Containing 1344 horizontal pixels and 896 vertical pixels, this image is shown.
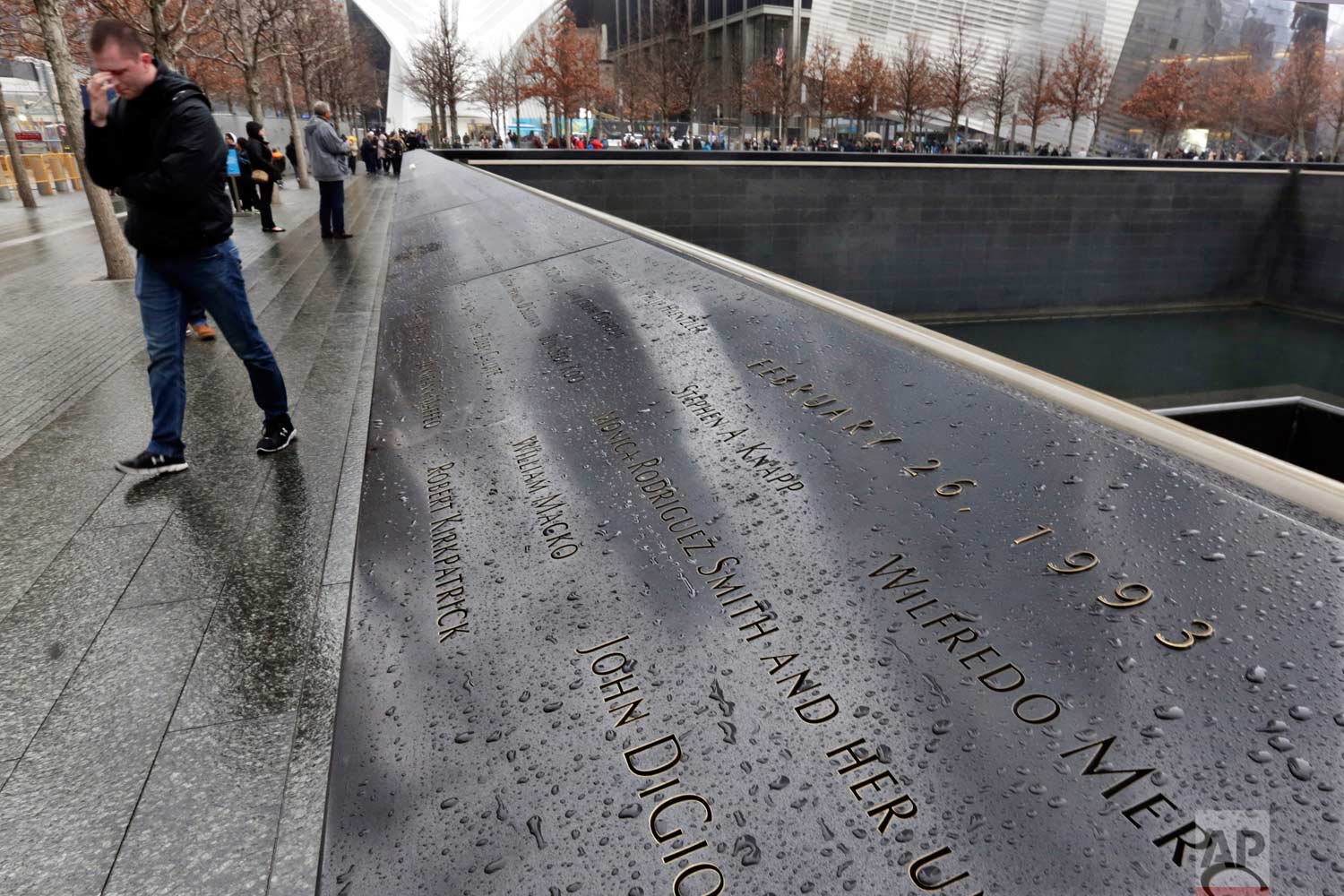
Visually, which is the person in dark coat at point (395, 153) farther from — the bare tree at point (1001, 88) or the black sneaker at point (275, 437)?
the black sneaker at point (275, 437)

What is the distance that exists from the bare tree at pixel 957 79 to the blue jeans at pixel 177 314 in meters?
40.2

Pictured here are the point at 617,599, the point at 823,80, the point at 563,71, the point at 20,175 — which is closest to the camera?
the point at 617,599

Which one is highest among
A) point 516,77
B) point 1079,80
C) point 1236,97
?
point 516,77

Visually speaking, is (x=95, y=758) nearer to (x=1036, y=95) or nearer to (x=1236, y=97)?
(x=1036, y=95)

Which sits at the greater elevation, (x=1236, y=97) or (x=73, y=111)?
(x=1236, y=97)

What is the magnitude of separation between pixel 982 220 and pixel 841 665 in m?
17.7

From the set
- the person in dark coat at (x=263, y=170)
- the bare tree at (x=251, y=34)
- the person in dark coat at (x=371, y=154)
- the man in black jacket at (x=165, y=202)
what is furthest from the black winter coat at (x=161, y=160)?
the person in dark coat at (x=371, y=154)

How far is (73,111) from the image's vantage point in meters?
8.51

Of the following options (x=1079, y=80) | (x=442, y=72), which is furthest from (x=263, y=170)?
(x=1079, y=80)

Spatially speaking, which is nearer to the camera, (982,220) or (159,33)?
(159,33)

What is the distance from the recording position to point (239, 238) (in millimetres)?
12664

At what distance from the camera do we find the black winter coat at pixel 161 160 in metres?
3.52

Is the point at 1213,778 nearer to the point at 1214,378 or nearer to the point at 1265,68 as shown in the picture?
the point at 1214,378

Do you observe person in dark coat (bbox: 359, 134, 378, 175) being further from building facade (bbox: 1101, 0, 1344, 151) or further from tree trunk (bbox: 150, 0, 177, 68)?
building facade (bbox: 1101, 0, 1344, 151)
